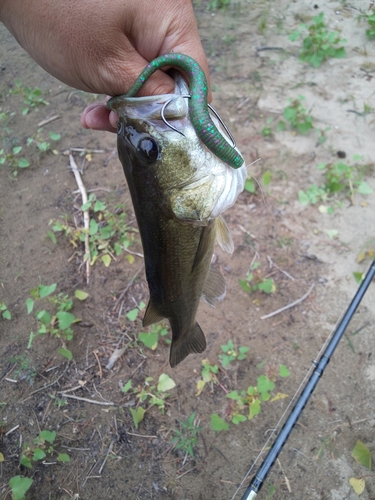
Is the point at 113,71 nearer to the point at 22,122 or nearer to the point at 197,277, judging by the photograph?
the point at 197,277

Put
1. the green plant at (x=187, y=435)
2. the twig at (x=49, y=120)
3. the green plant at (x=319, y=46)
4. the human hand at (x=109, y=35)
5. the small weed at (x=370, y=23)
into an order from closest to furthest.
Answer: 1. the human hand at (x=109, y=35)
2. the green plant at (x=187, y=435)
3. the twig at (x=49, y=120)
4. the green plant at (x=319, y=46)
5. the small weed at (x=370, y=23)

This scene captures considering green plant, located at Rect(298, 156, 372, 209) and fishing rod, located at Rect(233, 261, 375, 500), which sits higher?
green plant, located at Rect(298, 156, 372, 209)

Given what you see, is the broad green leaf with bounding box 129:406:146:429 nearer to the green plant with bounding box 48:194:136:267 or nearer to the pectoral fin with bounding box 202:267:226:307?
the pectoral fin with bounding box 202:267:226:307

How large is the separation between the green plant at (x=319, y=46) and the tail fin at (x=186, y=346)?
393 centimetres

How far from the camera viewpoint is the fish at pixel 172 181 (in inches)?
53.1

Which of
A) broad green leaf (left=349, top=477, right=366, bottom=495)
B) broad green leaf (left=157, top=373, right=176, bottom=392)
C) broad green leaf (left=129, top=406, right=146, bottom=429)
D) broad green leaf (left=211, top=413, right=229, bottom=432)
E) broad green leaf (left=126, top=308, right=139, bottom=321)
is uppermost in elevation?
broad green leaf (left=126, top=308, right=139, bottom=321)

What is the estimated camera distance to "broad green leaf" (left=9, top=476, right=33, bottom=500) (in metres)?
2.25

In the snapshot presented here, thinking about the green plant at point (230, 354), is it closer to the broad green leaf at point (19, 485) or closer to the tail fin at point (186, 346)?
the tail fin at point (186, 346)

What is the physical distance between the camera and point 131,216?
11.7 ft

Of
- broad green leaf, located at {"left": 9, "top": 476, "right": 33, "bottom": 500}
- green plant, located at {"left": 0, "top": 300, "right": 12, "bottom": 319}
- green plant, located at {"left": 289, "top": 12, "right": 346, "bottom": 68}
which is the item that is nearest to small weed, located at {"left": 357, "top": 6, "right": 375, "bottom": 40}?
green plant, located at {"left": 289, "top": 12, "right": 346, "bottom": 68}

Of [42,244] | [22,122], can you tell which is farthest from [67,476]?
[22,122]

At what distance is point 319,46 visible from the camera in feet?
15.1

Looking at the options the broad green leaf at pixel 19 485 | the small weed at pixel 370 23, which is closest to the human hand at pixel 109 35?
the broad green leaf at pixel 19 485

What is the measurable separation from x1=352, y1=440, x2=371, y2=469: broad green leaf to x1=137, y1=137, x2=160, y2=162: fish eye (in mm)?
2207
